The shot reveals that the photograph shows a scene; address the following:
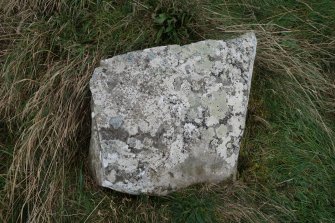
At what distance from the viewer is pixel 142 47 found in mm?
3031

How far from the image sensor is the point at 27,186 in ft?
8.66

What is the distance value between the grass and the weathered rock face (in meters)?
0.14

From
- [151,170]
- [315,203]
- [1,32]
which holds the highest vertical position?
[1,32]

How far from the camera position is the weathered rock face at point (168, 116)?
2.55 metres

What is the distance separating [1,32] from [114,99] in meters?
1.01

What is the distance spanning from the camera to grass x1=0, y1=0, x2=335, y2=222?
2639mm

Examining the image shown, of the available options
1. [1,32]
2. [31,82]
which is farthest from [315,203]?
[1,32]

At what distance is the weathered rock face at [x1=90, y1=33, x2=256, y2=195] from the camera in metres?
2.55

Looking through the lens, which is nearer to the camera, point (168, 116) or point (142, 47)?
point (168, 116)

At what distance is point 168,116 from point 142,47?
619 millimetres

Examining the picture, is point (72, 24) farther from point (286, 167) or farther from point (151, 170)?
point (286, 167)

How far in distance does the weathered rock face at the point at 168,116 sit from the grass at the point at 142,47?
0.14 meters

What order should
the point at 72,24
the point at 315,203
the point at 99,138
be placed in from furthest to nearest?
the point at 72,24, the point at 315,203, the point at 99,138

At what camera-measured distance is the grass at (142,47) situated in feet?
8.66
